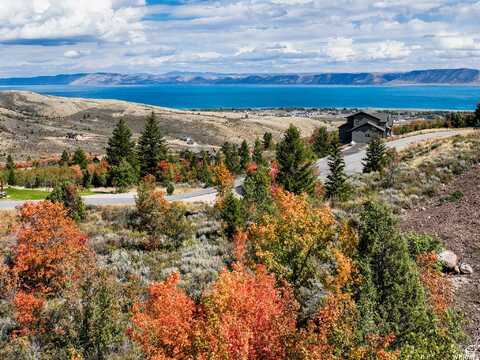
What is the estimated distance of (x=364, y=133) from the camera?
88.2 metres

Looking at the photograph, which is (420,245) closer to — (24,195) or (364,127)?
(24,195)

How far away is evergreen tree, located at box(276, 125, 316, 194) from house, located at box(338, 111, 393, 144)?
3980 cm

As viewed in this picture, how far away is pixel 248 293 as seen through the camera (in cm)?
1919

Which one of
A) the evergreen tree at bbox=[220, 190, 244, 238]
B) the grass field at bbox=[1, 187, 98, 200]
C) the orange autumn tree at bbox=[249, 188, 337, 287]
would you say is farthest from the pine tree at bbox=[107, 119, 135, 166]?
the orange autumn tree at bbox=[249, 188, 337, 287]

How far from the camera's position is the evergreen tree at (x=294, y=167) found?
155 ft

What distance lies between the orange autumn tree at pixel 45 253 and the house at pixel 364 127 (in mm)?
66748

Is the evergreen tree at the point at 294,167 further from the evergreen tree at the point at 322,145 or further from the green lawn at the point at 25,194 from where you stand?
the evergreen tree at the point at 322,145

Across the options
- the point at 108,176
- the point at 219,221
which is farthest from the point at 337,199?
the point at 108,176

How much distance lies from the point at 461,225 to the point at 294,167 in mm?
19360

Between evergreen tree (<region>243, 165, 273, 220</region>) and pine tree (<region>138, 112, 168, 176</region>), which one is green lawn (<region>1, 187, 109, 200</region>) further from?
evergreen tree (<region>243, 165, 273, 220</region>)

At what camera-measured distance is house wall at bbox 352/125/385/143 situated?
87.2m

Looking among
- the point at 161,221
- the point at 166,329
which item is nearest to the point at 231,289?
the point at 166,329

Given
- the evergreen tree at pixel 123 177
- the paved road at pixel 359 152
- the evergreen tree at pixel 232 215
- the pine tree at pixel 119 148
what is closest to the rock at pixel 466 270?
the evergreen tree at pixel 232 215

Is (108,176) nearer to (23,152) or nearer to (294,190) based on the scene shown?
(294,190)
